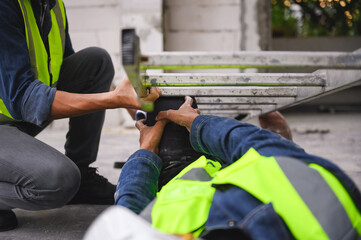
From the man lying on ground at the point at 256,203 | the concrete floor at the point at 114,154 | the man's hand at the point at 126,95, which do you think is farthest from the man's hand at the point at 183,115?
the concrete floor at the point at 114,154

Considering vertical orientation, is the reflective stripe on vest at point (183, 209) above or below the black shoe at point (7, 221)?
above

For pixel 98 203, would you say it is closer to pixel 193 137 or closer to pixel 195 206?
pixel 193 137

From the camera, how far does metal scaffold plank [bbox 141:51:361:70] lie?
78cm

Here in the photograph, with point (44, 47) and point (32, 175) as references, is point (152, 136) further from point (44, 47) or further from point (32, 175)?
point (44, 47)

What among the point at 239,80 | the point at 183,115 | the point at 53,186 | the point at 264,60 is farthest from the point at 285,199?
the point at 53,186

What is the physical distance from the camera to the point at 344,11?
240 inches

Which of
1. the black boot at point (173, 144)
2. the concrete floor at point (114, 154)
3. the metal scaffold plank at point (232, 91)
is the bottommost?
the concrete floor at point (114, 154)

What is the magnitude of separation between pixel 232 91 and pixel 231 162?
586 mm

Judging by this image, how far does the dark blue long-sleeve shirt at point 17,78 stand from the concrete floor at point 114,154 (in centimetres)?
39

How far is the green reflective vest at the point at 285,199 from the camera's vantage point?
0.63 metres

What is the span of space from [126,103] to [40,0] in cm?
59

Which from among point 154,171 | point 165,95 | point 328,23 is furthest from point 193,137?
point 328,23

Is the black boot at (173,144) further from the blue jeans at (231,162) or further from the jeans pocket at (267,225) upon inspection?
the jeans pocket at (267,225)

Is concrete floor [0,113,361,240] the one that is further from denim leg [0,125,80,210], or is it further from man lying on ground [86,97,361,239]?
man lying on ground [86,97,361,239]
